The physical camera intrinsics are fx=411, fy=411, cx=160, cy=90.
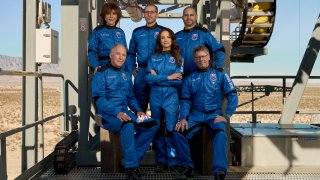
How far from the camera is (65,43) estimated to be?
6.58 meters

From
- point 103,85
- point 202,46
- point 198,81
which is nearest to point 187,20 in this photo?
point 202,46

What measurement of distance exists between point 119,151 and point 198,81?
1196 millimetres

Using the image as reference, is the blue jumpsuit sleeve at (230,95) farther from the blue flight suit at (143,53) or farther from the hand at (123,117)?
the hand at (123,117)

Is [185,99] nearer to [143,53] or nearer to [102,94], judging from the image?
[143,53]

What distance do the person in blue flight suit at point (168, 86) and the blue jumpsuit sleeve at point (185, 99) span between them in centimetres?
6

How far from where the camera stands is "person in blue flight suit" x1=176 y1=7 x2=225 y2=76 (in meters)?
4.59

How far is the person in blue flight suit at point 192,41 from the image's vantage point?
4594 mm

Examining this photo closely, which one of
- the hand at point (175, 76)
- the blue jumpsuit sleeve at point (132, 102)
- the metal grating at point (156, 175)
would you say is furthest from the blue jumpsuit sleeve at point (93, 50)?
the metal grating at point (156, 175)

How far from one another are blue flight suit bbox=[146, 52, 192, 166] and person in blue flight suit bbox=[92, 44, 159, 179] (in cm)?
16

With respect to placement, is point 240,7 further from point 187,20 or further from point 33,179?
point 33,179

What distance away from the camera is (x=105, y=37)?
4.79 meters

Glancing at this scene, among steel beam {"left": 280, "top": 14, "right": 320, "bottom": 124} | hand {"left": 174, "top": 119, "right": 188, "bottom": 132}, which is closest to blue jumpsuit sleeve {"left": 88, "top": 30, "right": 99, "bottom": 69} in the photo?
hand {"left": 174, "top": 119, "right": 188, "bottom": 132}

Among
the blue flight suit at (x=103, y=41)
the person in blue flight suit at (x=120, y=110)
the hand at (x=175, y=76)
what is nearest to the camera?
the person in blue flight suit at (x=120, y=110)

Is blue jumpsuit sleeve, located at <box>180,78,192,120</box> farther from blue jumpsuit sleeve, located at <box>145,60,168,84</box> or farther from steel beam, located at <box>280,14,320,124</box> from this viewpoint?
steel beam, located at <box>280,14,320,124</box>
